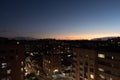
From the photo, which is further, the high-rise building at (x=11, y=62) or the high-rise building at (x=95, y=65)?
the high-rise building at (x=11, y=62)

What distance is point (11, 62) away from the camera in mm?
62031

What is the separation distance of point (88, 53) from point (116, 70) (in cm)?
1646

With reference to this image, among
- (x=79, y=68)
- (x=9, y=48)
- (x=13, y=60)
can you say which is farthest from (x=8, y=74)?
(x=79, y=68)

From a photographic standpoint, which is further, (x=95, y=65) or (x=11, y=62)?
(x=95, y=65)

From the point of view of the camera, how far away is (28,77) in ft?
279

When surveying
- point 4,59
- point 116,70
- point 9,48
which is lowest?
point 116,70

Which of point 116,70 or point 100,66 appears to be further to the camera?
point 100,66

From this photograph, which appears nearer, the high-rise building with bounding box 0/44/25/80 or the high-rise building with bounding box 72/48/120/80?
the high-rise building with bounding box 72/48/120/80

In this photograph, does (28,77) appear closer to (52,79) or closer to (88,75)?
(52,79)

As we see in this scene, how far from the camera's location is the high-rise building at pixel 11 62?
59.5 meters

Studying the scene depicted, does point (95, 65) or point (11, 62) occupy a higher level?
point (11, 62)

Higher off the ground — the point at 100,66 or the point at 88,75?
the point at 100,66

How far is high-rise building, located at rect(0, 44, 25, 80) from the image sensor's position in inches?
2341

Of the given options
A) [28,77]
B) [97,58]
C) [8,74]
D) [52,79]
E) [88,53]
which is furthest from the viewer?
[52,79]
